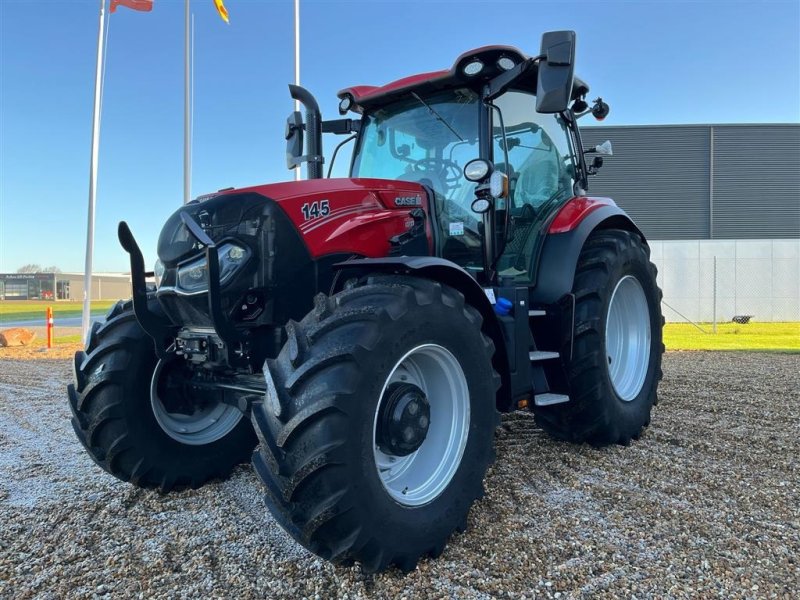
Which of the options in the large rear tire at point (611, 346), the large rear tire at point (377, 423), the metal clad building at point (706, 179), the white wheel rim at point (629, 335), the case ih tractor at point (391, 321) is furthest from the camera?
the metal clad building at point (706, 179)

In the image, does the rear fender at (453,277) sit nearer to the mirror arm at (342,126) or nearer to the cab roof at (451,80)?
the cab roof at (451,80)

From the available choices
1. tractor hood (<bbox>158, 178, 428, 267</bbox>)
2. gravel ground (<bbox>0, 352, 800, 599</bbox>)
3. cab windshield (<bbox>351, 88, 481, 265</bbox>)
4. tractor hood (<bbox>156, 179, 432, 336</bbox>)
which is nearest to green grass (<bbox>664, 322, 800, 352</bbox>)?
gravel ground (<bbox>0, 352, 800, 599</bbox>)

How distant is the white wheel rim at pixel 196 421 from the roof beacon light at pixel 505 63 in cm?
266

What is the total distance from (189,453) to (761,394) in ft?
19.4

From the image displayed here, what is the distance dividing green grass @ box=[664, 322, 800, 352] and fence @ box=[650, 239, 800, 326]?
1.01 metres

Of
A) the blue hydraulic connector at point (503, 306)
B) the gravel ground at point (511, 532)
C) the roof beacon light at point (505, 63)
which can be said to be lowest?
the gravel ground at point (511, 532)

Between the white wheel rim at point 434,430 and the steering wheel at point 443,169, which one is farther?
the steering wheel at point 443,169

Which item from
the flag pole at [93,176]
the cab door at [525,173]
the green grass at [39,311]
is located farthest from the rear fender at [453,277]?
the green grass at [39,311]

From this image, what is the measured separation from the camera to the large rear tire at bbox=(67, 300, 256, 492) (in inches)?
129

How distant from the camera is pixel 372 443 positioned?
2404 millimetres

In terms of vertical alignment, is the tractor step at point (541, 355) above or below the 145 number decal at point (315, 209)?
below

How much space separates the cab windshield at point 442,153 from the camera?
386cm

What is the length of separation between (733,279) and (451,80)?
56.7 feet

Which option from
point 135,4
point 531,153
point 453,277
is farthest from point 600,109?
point 135,4
